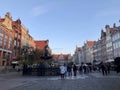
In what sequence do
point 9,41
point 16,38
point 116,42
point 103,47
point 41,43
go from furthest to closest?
1. point 41,43
2. point 103,47
3. point 116,42
4. point 16,38
5. point 9,41

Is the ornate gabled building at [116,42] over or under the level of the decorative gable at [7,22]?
under

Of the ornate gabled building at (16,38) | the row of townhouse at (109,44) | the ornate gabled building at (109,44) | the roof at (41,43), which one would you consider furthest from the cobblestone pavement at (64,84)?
the roof at (41,43)

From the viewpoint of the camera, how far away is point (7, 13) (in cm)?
6112

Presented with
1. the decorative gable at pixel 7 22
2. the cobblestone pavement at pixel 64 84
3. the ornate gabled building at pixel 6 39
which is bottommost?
the cobblestone pavement at pixel 64 84

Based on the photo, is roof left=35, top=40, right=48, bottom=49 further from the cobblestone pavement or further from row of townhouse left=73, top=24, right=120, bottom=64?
the cobblestone pavement

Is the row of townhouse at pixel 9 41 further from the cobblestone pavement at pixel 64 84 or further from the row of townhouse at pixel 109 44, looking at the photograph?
the row of townhouse at pixel 109 44

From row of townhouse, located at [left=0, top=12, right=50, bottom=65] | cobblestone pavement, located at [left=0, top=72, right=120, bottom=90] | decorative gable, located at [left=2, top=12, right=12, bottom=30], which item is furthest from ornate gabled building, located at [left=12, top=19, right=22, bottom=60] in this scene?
cobblestone pavement, located at [left=0, top=72, right=120, bottom=90]

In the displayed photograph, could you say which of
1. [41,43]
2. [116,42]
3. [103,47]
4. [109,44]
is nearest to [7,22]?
[116,42]

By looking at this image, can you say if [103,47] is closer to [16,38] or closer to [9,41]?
[16,38]

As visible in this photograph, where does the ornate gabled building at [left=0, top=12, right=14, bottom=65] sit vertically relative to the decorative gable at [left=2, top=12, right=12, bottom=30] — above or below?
below

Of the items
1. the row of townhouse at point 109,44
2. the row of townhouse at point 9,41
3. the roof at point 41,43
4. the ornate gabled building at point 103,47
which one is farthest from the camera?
the roof at point 41,43

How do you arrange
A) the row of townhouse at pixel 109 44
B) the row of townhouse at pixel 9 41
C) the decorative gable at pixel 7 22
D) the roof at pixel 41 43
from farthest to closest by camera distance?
1. the roof at pixel 41 43
2. the row of townhouse at pixel 109 44
3. the decorative gable at pixel 7 22
4. the row of townhouse at pixel 9 41

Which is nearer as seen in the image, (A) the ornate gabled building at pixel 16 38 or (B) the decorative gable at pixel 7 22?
(B) the decorative gable at pixel 7 22

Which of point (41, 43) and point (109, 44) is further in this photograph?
point (41, 43)
